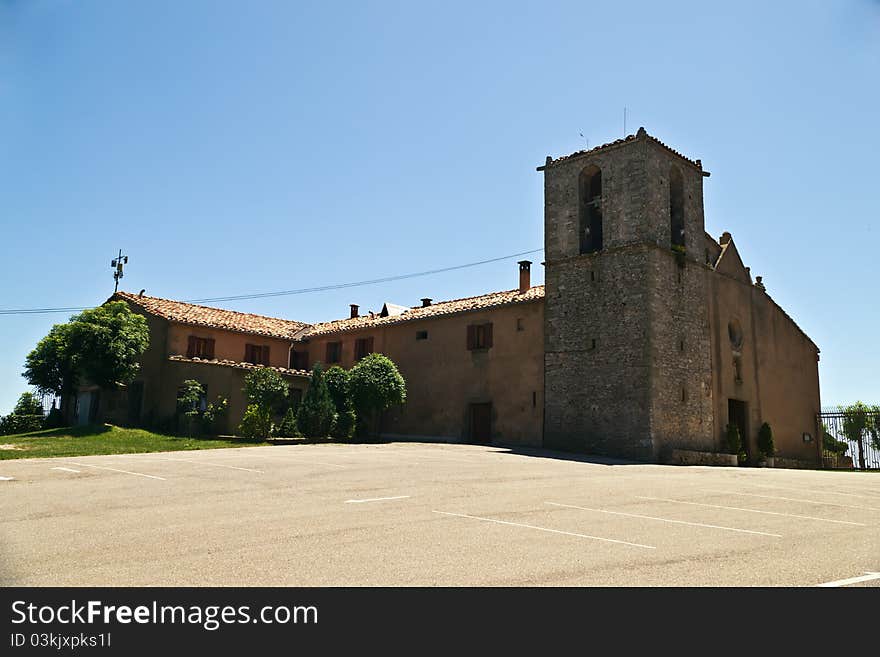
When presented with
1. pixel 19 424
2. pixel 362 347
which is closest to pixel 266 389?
pixel 362 347

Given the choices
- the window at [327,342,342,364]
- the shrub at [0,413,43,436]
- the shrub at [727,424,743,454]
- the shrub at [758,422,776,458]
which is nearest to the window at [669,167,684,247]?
the shrub at [727,424,743,454]

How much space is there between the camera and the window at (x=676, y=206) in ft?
90.6

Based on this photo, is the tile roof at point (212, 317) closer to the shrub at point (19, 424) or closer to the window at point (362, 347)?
the window at point (362, 347)

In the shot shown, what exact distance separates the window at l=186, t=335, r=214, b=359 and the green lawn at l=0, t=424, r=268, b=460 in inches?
215

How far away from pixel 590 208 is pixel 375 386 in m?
11.6

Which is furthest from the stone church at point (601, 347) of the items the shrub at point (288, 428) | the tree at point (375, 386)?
the shrub at point (288, 428)

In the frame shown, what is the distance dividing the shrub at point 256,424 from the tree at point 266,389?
1.39ft

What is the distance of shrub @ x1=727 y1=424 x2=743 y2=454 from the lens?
88.1ft

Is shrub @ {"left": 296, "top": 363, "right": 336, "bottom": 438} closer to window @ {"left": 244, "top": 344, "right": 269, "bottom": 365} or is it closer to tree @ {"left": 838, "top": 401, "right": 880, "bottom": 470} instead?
window @ {"left": 244, "top": 344, "right": 269, "bottom": 365}

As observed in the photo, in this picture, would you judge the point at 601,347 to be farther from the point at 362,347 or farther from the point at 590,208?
the point at 362,347

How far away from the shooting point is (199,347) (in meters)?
33.1

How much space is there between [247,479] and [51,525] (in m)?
5.28

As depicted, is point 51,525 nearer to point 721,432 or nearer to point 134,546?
point 134,546

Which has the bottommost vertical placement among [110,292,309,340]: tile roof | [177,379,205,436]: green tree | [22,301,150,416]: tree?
[177,379,205,436]: green tree
